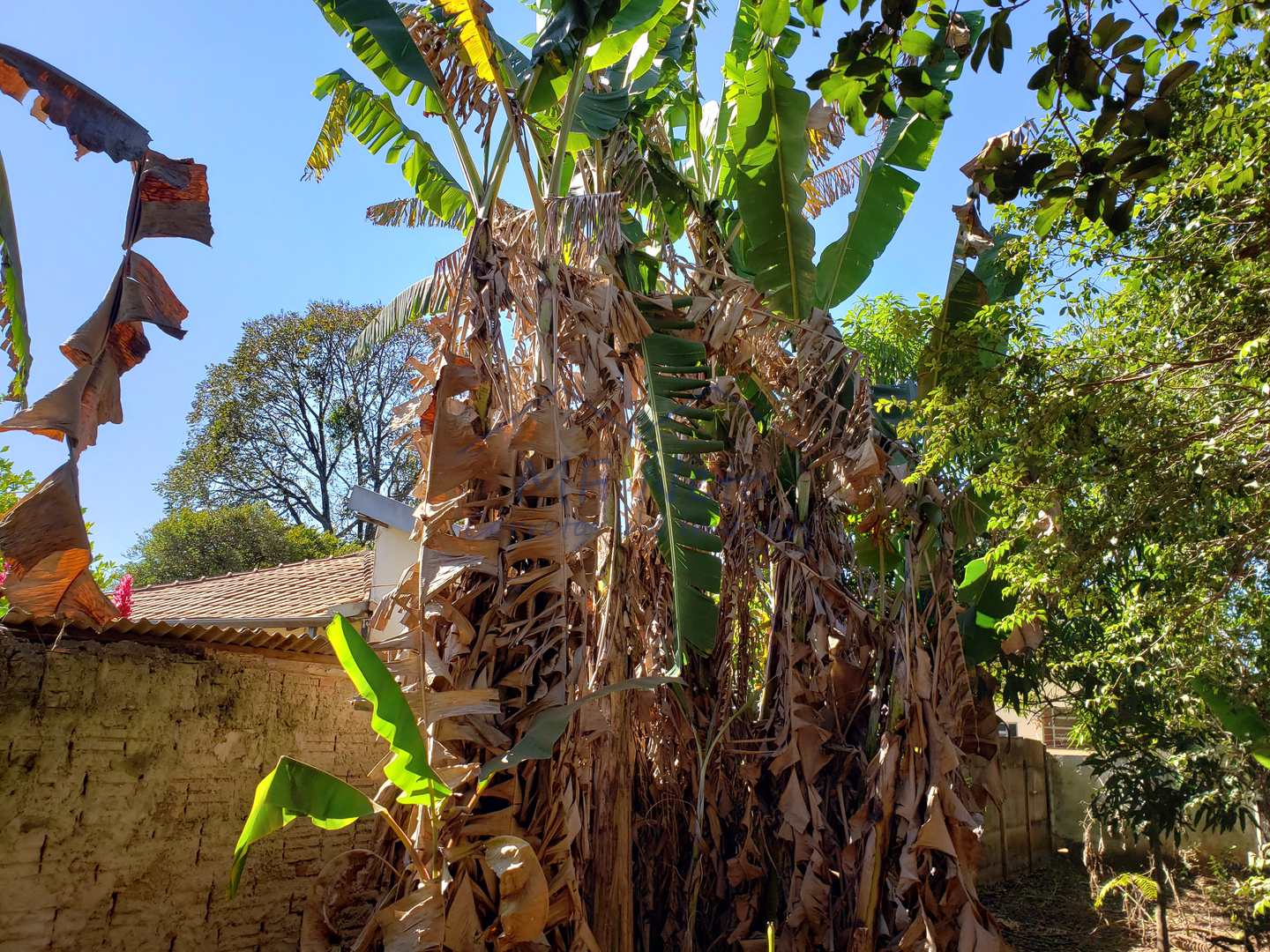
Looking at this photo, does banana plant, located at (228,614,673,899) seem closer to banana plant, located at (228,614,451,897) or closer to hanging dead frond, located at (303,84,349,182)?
banana plant, located at (228,614,451,897)

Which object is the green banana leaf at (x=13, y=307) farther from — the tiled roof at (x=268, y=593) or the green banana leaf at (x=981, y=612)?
the green banana leaf at (x=981, y=612)

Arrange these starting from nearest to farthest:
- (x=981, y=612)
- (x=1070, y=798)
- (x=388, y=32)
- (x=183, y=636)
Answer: (x=183, y=636) → (x=388, y=32) → (x=981, y=612) → (x=1070, y=798)

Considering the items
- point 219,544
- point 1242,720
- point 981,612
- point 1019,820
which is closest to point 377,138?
point 981,612

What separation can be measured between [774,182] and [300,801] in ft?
15.5

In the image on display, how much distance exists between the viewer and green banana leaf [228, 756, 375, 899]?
3385mm

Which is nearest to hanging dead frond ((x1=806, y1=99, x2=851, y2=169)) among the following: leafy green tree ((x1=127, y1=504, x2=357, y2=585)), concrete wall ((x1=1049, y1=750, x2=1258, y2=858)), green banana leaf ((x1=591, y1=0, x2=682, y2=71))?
green banana leaf ((x1=591, y1=0, x2=682, y2=71))

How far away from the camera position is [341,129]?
653cm

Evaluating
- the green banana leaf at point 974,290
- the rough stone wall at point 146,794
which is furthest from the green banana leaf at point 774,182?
the rough stone wall at point 146,794

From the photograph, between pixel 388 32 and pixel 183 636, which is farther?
pixel 388 32

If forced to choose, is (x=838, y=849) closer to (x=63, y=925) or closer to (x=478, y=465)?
(x=478, y=465)

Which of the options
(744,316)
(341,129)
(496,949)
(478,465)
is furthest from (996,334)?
(341,129)

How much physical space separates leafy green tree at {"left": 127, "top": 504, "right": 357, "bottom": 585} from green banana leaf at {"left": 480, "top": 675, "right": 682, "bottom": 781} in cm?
1773

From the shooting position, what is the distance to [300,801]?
3.49 m

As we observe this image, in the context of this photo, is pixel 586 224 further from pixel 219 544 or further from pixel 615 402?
pixel 219 544
